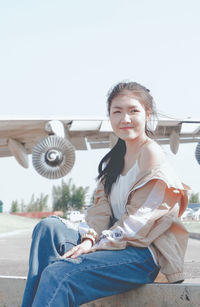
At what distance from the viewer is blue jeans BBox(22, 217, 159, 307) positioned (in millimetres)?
2441

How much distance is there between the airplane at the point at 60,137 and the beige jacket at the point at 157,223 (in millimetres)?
9982

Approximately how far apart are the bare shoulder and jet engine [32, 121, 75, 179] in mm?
10687

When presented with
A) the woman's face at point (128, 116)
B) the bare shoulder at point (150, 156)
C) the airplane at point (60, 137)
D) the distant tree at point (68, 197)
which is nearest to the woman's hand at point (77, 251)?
the bare shoulder at point (150, 156)

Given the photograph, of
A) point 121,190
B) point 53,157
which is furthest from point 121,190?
point 53,157

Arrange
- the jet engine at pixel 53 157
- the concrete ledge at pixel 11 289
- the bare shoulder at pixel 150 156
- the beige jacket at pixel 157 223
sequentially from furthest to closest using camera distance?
the jet engine at pixel 53 157, the concrete ledge at pixel 11 289, the bare shoulder at pixel 150 156, the beige jacket at pixel 157 223

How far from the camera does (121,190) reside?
2988 mm

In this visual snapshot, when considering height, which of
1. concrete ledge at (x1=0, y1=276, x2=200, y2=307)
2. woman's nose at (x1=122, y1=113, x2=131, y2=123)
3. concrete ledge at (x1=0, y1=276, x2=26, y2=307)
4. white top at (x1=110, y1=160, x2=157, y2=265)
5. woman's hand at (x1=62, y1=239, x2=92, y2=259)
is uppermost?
woman's nose at (x1=122, y1=113, x2=131, y2=123)

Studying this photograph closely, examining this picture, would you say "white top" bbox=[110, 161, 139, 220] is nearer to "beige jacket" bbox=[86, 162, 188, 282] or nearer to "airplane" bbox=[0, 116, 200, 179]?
"beige jacket" bbox=[86, 162, 188, 282]

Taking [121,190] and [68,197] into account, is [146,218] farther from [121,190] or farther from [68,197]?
[68,197]

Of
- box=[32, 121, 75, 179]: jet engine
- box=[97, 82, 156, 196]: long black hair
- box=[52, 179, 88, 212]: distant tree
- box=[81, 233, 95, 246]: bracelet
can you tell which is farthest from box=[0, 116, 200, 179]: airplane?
box=[52, 179, 88, 212]: distant tree

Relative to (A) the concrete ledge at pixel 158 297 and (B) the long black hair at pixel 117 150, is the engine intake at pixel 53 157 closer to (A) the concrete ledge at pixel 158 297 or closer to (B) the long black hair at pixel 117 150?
(B) the long black hair at pixel 117 150

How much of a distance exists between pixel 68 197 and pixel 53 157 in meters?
52.1

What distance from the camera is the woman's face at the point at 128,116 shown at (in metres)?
2.97

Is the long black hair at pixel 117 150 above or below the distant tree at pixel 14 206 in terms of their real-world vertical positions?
above
